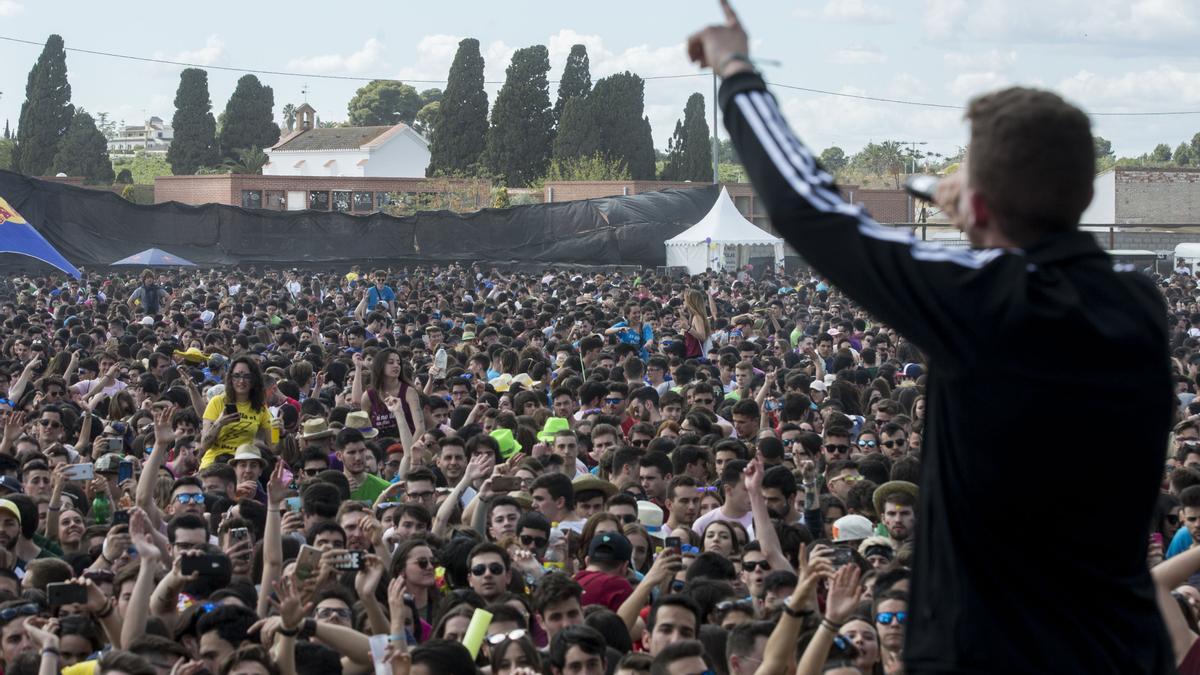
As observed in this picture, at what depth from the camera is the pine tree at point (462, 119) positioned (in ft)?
257

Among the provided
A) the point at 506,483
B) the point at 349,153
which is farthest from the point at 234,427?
the point at 349,153

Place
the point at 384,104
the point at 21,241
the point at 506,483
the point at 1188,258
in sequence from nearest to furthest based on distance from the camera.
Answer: the point at 506,483
the point at 21,241
the point at 1188,258
the point at 384,104

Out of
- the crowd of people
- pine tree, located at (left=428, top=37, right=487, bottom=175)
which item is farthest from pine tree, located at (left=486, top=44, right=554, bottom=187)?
the crowd of people

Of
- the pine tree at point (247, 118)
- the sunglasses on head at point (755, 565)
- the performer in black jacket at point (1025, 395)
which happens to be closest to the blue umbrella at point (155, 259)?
the sunglasses on head at point (755, 565)

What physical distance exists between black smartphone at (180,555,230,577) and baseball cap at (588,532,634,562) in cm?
173

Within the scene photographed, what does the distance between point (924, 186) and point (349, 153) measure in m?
104

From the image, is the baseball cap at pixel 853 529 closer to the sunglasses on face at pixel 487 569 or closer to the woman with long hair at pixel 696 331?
the sunglasses on face at pixel 487 569

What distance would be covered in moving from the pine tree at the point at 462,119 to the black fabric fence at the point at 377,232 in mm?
35163

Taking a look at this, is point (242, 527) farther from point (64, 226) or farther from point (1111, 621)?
point (64, 226)

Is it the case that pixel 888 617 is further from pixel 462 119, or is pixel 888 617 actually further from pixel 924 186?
pixel 462 119

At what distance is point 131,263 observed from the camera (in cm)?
3675

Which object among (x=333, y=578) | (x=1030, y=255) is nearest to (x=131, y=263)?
(x=333, y=578)

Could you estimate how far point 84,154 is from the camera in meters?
76.7

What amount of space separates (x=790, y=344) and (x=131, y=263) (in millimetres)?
20810
